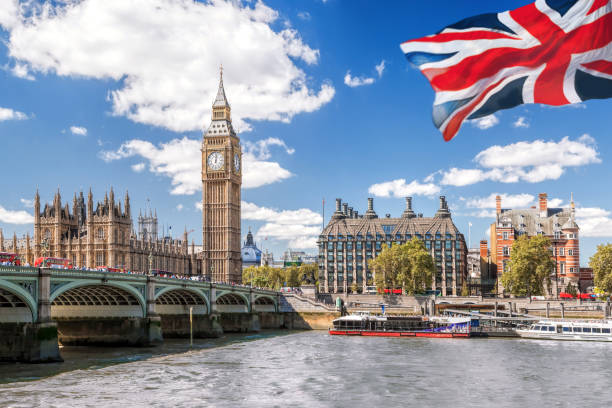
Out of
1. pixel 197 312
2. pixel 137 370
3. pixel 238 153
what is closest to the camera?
pixel 137 370

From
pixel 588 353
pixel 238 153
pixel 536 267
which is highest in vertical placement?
pixel 238 153

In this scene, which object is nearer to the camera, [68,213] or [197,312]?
[197,312]

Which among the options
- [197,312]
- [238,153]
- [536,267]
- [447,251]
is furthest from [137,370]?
[238,153]

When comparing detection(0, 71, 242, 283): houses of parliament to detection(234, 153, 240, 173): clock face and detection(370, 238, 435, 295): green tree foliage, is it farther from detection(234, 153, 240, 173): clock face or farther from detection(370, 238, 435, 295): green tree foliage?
detection(370, 238, 435, 295): green tree foliage

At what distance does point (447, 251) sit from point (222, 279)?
166 feet

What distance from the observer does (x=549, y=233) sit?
409ft

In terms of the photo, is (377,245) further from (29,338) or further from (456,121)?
(456,121)

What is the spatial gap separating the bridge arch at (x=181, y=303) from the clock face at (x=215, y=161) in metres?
77.9

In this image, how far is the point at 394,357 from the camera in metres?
56.9

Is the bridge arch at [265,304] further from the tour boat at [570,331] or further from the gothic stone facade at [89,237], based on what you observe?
the tour boat at [570,331]

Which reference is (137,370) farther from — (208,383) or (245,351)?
(245,351)

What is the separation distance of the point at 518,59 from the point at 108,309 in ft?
198

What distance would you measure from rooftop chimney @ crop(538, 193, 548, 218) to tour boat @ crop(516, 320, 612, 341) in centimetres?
5304

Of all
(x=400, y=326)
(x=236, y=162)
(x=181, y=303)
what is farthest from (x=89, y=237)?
(x=400, y=326)
